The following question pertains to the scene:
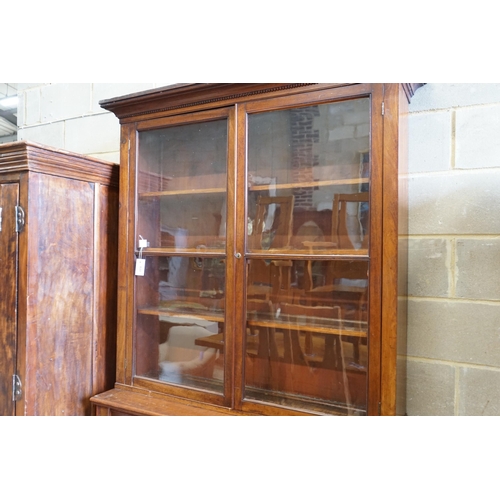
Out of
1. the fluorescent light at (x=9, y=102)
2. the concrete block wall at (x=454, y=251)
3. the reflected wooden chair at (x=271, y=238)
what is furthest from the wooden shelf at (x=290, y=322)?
the fluorescent light at (x=9, y=102)

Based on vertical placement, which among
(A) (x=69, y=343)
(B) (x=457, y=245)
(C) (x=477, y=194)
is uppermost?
(C) (x=477, y=194)

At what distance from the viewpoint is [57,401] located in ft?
4.99

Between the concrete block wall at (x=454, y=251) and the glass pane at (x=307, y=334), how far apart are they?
1.21 ft

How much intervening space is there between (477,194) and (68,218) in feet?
5.30

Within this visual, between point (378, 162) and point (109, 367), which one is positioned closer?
point (378, 162)

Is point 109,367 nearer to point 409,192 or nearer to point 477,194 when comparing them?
point 409,192

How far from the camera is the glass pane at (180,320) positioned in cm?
155

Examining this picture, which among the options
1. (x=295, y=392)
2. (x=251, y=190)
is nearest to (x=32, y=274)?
(x=251, y=190)

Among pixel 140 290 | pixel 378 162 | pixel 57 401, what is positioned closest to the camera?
pixel 378 162

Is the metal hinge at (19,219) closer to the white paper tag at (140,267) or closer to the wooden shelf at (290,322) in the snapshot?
the white paper tag at (140,267)

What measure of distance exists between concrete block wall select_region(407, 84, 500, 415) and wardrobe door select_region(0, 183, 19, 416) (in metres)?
1.55

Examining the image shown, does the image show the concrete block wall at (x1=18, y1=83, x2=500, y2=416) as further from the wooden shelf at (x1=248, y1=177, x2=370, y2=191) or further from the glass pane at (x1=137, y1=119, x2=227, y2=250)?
the glass pane at (x1=137, y1=119, x2=227, y2=250)

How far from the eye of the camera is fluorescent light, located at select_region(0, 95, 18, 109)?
3.07 meters

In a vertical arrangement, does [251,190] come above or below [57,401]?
above
